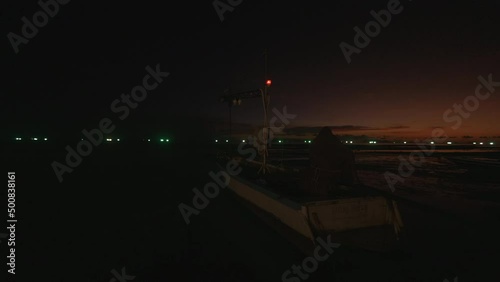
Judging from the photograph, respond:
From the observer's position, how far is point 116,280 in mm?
5129

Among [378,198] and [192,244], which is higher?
[378,198]

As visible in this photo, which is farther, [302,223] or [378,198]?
[378,198]

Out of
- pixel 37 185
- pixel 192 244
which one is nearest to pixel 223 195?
pixel 192 244

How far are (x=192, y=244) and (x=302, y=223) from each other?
2.58 m

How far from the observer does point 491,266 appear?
5.46 meters

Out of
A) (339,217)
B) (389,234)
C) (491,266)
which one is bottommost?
(491,266)

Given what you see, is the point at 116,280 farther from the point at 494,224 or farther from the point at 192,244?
the point at 494,224

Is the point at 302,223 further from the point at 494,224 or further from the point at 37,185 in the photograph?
the point at 37,185

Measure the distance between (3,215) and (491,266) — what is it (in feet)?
41.0

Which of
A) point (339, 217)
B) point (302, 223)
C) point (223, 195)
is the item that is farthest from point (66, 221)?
point (339, 217)

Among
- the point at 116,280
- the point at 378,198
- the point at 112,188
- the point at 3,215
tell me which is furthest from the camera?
the point at 112,188

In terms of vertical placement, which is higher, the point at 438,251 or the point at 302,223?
the point at 302,223

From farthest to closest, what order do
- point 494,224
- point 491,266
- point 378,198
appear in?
point 494,224, point 378,198, point 491,266

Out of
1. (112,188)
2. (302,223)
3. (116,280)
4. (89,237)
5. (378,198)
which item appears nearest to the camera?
(116,280)
